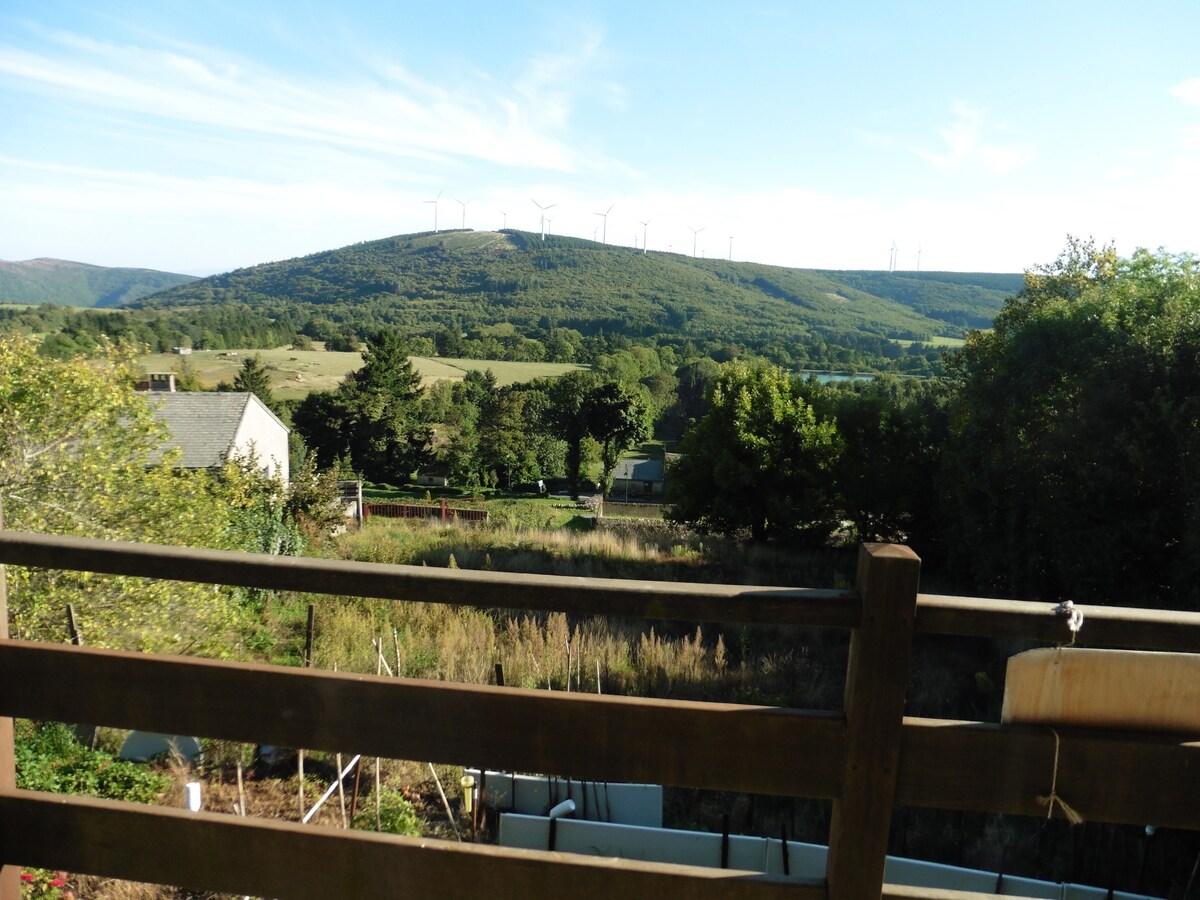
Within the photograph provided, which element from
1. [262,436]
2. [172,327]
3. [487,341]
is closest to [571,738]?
[262,436]

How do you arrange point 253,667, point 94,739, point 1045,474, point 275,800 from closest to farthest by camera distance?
point 253,667
point 275,800
point 94,739
point 1045,474

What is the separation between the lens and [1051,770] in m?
1.62

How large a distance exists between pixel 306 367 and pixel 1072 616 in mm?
82699

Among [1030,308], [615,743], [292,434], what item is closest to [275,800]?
[615,743]

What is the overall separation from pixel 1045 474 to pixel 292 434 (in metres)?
38.9

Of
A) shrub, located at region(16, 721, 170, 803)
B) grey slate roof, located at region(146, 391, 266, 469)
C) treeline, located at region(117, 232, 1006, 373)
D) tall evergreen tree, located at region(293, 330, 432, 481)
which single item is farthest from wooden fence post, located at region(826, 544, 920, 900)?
treeline, located at region(117, 232, 1006, 373)

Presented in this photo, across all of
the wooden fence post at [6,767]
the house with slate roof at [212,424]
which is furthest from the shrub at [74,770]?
the house with slate roof at [212,424]

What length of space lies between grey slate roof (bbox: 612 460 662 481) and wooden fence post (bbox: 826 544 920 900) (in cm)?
5548

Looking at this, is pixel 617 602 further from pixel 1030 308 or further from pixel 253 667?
pixel 1030 308

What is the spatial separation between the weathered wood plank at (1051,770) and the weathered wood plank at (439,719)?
0.17m

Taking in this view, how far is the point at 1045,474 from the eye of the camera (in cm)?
1537

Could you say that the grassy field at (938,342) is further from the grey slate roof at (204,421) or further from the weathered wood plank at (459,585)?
the weathered wood plank at (459,585)

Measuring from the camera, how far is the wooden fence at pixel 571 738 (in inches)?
63.7

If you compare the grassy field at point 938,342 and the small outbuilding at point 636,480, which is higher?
the grassy field at point 938,342
